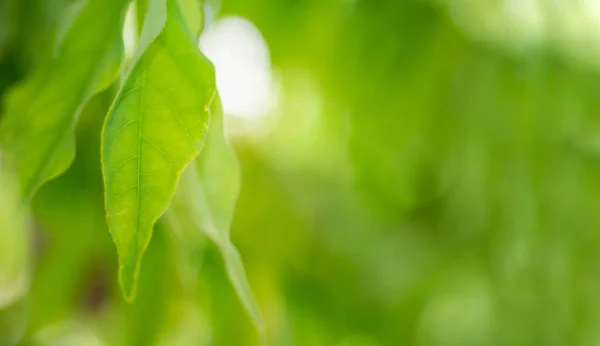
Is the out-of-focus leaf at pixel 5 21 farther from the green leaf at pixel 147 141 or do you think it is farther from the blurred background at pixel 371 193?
the green leaf at pixel 147 141

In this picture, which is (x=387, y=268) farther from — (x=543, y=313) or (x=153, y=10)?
(x=153, y=10)

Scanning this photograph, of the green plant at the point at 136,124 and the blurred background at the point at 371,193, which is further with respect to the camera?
the blurred background at the point at 371,193

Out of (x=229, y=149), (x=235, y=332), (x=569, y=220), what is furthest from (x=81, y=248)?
(x=569, y=220)

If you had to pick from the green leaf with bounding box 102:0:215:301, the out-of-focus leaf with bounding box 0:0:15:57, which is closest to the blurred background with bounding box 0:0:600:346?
the out-of-focus leaf with bounding box 0:0:15:57

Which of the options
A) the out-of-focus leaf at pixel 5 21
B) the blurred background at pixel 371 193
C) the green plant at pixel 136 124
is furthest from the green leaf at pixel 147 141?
the out-of-focus leaf at pixel 5 21

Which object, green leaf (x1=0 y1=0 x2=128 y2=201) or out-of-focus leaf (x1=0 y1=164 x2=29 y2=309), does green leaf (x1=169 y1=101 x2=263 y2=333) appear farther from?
out-of-focus leaf (x1=0 y1=164 x2=29 y2=309)

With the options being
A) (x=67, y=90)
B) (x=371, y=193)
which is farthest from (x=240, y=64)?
(x=67, y=90)
